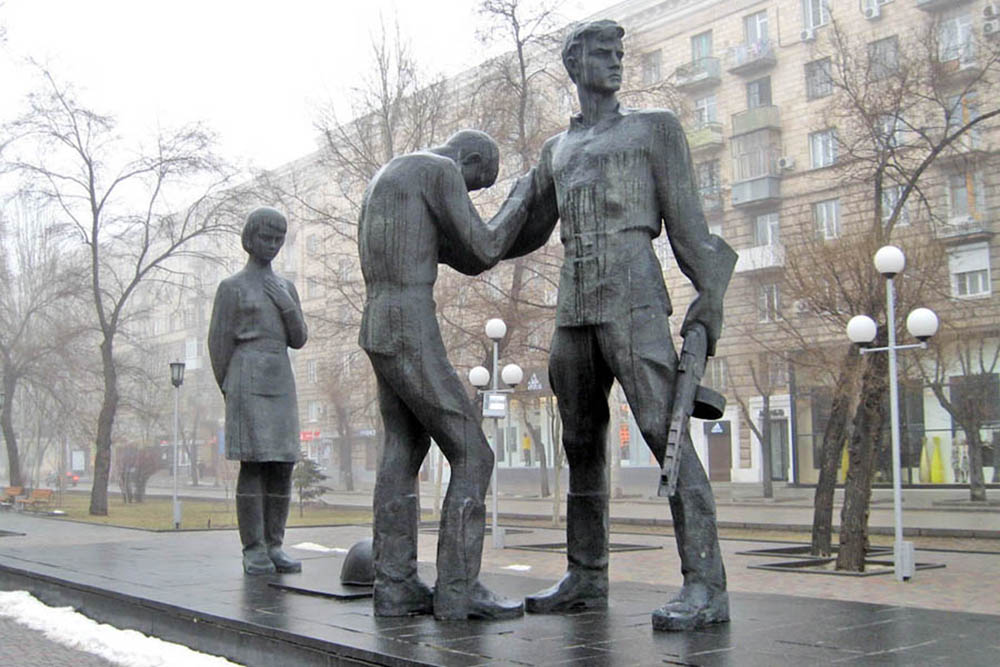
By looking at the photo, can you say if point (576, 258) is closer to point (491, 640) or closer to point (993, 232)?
point (491, 640)

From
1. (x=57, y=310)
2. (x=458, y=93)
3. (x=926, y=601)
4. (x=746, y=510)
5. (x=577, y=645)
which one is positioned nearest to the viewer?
(x=577, y=645)

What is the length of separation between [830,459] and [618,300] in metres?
10.1

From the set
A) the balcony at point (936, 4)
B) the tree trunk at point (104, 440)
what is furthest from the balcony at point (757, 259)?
the tree trunk at point (104, 440)

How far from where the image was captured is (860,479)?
1296 cm

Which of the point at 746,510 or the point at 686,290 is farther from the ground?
the point at 686,290

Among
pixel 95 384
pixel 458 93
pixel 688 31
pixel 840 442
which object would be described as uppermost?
pixel 688 31

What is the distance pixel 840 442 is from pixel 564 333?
9994 mm

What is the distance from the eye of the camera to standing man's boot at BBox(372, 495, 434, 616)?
18.0ft

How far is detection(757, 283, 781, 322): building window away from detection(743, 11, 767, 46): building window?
910cm

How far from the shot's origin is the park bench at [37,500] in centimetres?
2706

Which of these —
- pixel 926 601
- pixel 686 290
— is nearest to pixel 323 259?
pixel 686 290

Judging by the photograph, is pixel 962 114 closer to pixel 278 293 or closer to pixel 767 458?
pixel 767 458

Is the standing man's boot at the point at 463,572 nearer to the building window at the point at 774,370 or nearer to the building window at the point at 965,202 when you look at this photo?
the building window at the point at 774,370

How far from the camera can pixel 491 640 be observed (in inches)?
182
